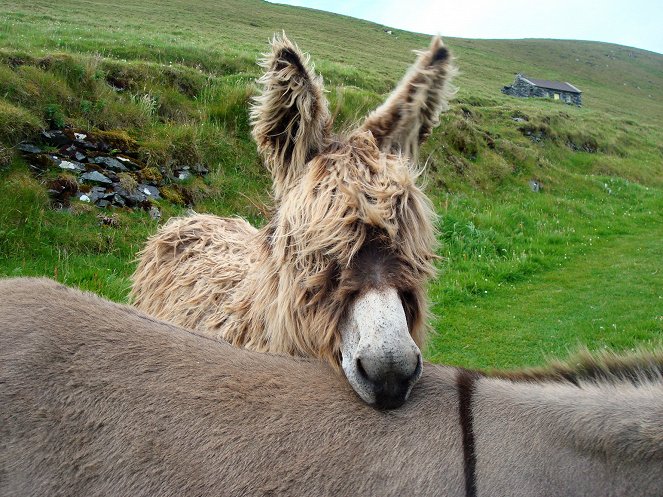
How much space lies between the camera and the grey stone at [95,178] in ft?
27.1

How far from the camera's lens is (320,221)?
3119 mm

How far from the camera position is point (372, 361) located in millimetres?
2350

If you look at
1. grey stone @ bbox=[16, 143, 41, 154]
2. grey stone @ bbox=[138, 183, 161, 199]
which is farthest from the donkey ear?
grey stone @ bbox=[16, 143, 41, 154]

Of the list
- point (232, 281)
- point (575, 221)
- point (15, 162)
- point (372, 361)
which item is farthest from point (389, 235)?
point (575, 221)

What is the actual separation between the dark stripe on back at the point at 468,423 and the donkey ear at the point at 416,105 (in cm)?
183

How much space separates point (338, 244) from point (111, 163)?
6921 millimetres

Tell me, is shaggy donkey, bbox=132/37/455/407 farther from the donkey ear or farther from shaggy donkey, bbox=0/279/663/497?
shaggy donkey, bbox=0/279/663/497

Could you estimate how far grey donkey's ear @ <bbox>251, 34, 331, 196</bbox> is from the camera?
3.60 m

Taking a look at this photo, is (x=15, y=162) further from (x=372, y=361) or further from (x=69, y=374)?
(x=372, y=361)

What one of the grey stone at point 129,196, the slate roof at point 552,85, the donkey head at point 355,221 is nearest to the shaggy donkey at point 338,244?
the donkey head at point 355,221

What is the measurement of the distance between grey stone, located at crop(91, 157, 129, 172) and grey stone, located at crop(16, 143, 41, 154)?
785 millimetres

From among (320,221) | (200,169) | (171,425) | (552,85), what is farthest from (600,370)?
(552,85)

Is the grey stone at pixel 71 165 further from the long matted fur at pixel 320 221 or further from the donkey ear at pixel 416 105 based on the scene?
the donkey ear at pixel 416 105

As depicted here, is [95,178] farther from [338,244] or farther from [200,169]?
[338,244]
